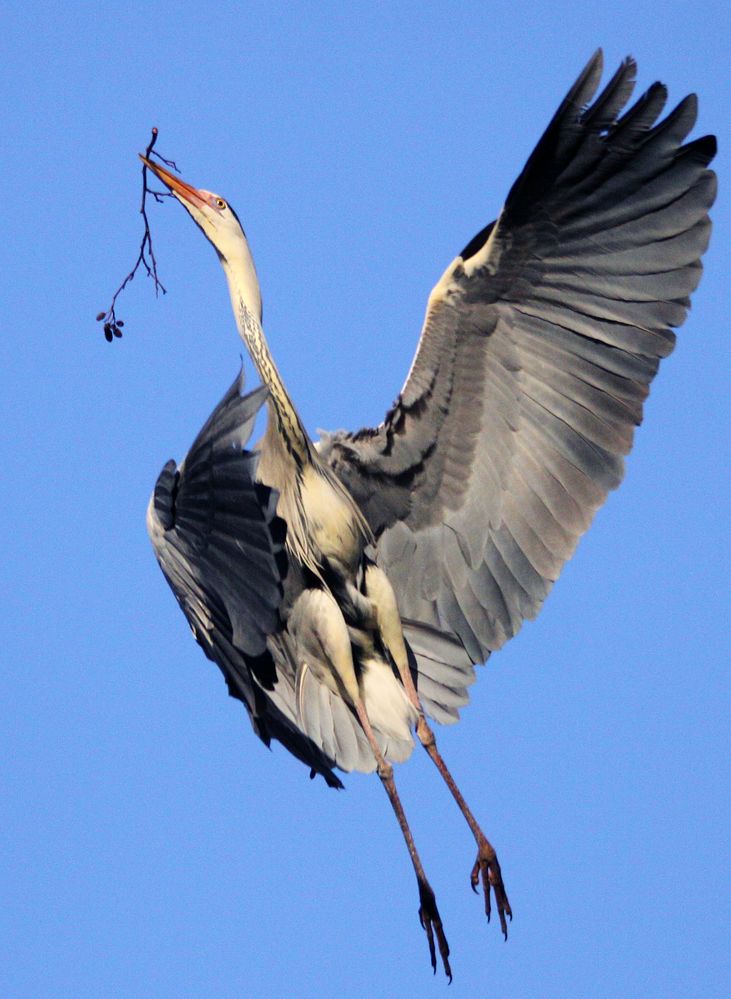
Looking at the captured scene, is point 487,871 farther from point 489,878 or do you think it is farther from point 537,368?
point 537,368

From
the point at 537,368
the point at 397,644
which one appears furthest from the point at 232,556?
the point at 537,368

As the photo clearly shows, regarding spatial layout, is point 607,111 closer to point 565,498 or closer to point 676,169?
point 676,169

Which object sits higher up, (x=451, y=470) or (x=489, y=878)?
(x=451, y=470)

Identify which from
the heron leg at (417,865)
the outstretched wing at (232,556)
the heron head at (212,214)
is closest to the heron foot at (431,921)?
the heron leg at (417,865)

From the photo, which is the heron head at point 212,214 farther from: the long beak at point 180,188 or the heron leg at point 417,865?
the heron leg at point 417,865

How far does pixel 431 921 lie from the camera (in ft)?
23.5

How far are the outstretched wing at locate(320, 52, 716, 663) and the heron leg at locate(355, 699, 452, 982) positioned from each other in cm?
64

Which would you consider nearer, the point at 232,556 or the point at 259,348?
the point at 232,556

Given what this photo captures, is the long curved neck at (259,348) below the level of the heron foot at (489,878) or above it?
above

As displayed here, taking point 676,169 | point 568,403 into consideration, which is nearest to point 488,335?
point 568,403

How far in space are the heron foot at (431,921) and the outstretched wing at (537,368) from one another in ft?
4.23

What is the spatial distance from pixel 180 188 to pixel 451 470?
1819 millimetres

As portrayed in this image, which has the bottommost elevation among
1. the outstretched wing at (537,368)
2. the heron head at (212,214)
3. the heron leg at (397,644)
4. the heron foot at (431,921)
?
the heron foot at (431,921)

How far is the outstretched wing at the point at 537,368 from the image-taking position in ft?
24.4
